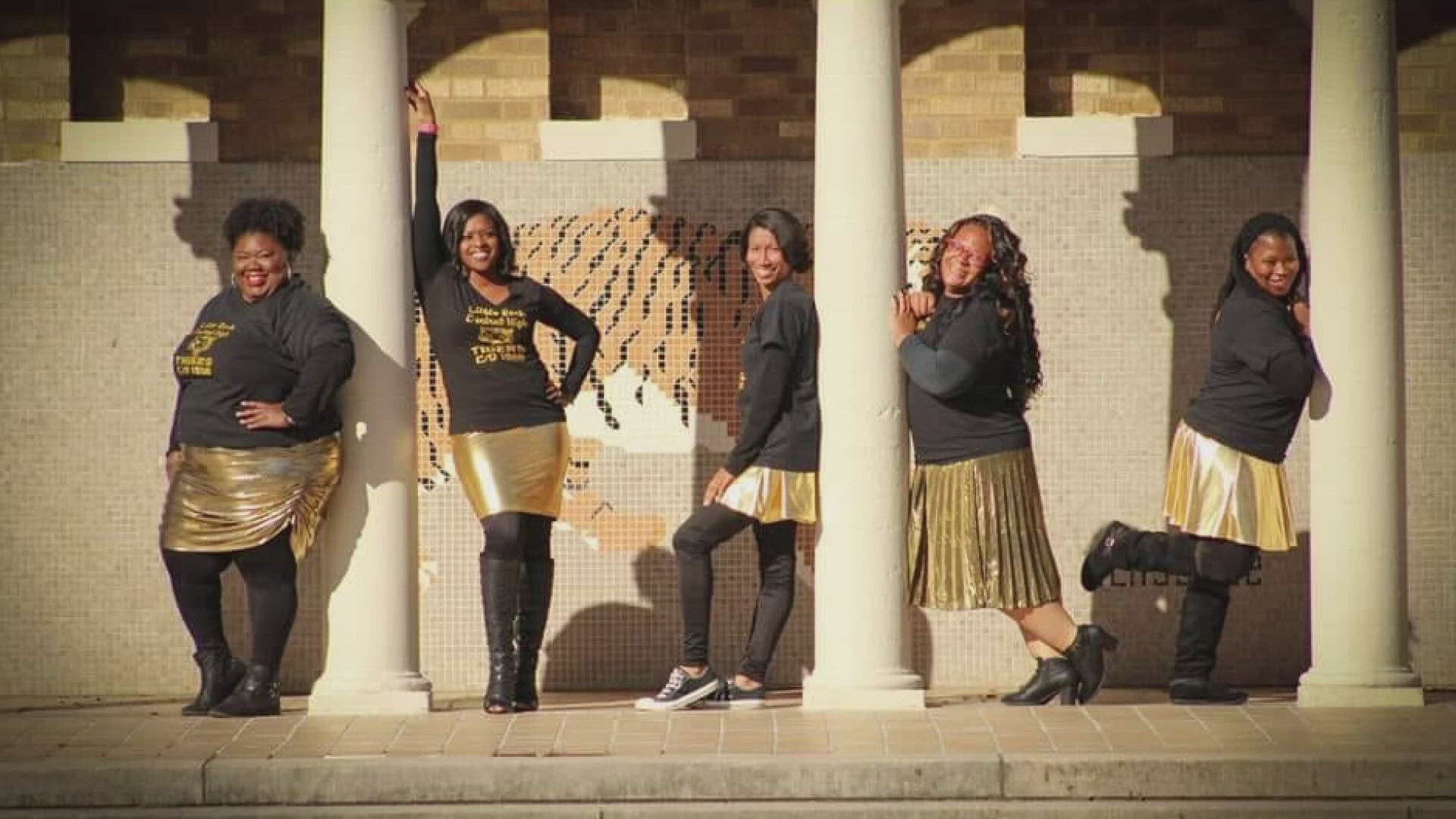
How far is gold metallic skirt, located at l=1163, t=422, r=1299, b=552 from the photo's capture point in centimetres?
1083

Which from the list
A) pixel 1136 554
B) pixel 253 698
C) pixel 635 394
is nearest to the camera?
pixel 253 698

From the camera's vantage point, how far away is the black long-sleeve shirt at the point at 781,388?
1068 centimetres

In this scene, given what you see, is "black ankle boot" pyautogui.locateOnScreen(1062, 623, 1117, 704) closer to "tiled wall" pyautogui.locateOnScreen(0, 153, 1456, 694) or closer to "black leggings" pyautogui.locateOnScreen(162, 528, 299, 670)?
"tiled wall" pyautogui.locateOnScreen(0, 153, 1456, 694)

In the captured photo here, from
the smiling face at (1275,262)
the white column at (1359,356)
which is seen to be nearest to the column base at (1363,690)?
the white column at (1359,356)

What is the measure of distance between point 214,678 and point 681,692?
6.33 feet

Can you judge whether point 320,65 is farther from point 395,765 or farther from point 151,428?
point 395,765

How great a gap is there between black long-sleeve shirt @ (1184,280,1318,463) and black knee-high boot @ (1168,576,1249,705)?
2.11 feet

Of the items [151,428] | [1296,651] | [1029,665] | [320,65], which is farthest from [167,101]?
[1296,651]

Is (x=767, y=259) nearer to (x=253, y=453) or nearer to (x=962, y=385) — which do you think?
(x=962, y=385)

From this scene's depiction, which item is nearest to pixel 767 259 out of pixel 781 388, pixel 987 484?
pixel 781 388

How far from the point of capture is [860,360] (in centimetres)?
1062

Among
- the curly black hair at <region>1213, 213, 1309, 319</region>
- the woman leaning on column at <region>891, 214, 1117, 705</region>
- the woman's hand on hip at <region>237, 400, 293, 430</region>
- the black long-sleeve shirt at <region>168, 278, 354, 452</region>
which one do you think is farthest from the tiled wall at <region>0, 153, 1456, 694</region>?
the woman's hand on hip at <region>237, 400, 293, 430</region>

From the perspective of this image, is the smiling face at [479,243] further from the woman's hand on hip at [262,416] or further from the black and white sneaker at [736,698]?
the black and white sneaker at [736,698]

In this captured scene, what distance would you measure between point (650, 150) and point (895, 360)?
2.21 metres
